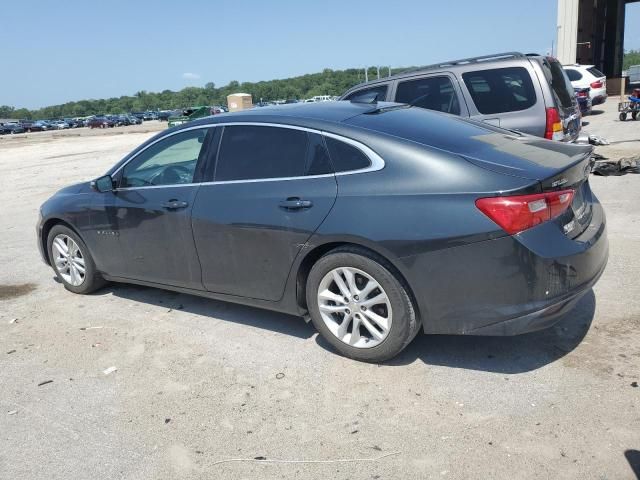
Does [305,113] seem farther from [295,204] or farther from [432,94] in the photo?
[432,94]

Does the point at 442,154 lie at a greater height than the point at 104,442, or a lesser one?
greater

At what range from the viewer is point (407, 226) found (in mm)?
3328

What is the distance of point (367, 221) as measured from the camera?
3449 mm

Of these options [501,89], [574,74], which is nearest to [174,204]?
[501,89]

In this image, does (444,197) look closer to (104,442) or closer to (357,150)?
(357,150)

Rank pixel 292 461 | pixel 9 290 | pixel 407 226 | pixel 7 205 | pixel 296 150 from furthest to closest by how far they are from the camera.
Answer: pixel 7 205, pixel 9 290, pixel 296 150, pixel 407 226, pixel 292 461

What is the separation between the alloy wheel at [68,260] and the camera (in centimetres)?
546

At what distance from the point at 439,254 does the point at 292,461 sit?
4.56 ft

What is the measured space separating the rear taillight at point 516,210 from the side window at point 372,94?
534 centimetres

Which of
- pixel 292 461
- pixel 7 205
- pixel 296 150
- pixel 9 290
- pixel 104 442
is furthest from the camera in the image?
pixel 7 205

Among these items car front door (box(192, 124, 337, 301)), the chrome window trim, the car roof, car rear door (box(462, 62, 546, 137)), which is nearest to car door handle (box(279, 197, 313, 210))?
car front door (box(192, 124, 337, 301))

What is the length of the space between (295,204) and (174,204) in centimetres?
120

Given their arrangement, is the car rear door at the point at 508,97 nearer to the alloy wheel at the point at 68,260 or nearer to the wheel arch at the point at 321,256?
the wheel arch at the point at 321,256

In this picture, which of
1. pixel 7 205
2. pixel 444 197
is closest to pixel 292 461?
pixel 444 197
